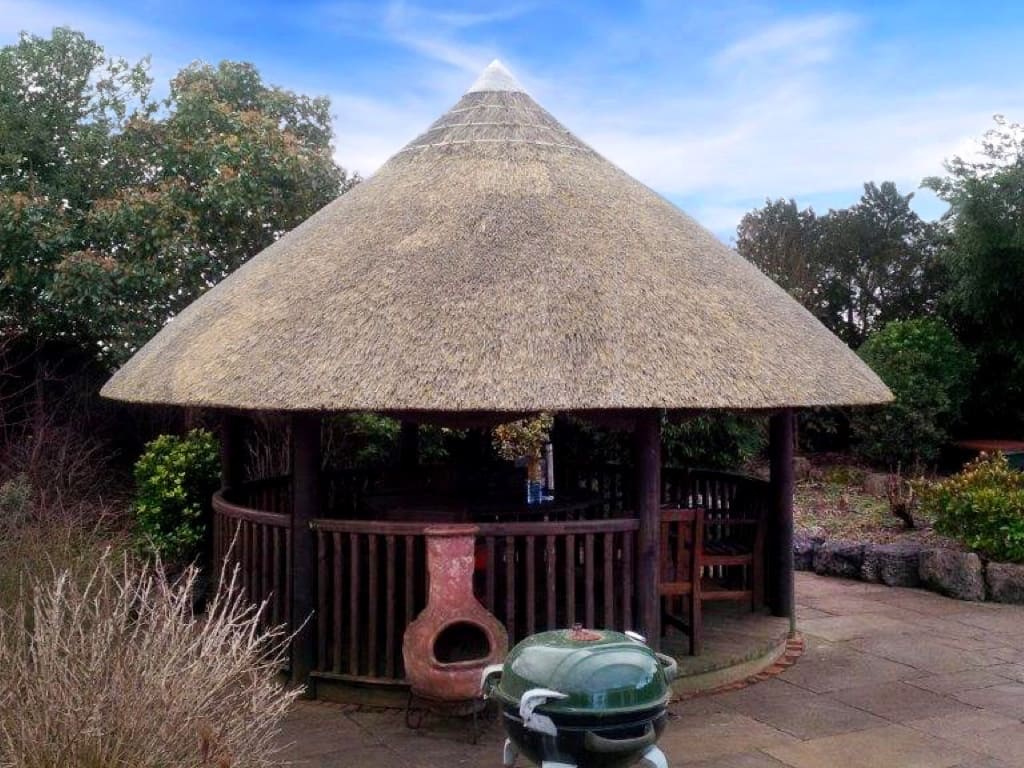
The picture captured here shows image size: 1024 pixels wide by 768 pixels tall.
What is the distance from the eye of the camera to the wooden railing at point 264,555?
6.35 m

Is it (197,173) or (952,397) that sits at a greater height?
(197,173)

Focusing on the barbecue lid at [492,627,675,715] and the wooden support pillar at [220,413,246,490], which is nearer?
the barbecue lid at [492,627,675,715]

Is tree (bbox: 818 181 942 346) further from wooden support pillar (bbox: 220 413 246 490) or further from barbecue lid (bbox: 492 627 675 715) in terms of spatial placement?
barbecue lid (bbox: 492 627 675 715)

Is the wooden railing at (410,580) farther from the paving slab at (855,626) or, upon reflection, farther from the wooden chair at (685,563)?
the paving slab at (855,626)

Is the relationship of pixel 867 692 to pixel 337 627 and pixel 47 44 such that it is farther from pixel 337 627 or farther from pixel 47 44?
pixel 47 44

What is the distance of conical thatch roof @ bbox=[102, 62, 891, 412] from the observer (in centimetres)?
559

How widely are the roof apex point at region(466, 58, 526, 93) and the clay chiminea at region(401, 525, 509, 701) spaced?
3.84m

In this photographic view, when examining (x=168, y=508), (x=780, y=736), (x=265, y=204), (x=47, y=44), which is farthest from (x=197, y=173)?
(x=780, y=736)

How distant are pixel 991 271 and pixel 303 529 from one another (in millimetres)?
13029

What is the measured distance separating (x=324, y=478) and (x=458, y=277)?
3202 mm

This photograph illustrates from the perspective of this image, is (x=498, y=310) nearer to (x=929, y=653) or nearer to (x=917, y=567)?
(x=929, y=653)

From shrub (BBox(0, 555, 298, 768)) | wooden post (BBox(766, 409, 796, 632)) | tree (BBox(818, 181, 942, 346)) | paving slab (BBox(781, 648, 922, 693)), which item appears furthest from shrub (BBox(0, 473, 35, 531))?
tree (BBox(818, 181, 942, 346))

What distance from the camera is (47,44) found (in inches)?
526

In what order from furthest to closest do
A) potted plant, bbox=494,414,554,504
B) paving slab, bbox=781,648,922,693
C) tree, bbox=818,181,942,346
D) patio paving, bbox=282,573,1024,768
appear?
tree, bbox=818,181,942,346
potted plant, bbox=494,414,554,504
paving slab, bbox=781,648,922,693
patio paving, bbox=282,573,1024,768
